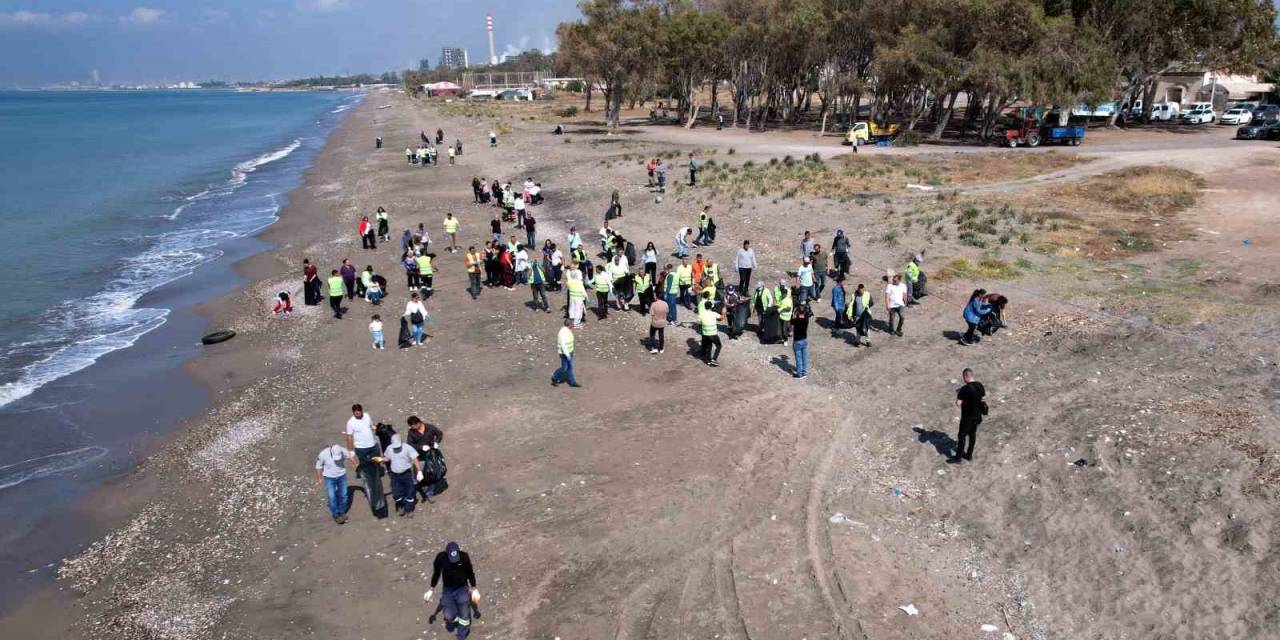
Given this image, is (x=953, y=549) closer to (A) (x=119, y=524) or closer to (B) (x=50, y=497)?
(A) (x=119, y=524)

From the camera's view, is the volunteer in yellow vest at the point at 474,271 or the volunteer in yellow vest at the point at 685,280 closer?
the volunteer in yellow vest at the point at 685,280

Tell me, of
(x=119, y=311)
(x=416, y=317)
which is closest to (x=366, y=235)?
(x=119, y=311)

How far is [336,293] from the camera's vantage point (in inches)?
784

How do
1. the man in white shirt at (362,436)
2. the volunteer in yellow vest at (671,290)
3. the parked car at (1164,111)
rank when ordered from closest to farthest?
the man in white shirt at (362,436) → the volunteer in yellow vest at (671,290) → the parked car at (1164,111)

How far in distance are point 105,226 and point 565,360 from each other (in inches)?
1259

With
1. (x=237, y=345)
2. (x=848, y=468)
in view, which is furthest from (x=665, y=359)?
(x=237, y=345)

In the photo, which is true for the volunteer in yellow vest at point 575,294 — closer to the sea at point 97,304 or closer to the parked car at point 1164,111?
the sea at point 97,304

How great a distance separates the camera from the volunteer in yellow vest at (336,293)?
781 inches

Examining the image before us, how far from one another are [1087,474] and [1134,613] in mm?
2639

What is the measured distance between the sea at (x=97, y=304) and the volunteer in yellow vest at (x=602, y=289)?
28.7 ft

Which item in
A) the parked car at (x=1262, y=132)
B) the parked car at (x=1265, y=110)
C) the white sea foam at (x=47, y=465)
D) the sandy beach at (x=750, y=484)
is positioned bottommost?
the white sea foam at (x=47, y=465)

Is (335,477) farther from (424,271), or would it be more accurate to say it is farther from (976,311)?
(976,311)

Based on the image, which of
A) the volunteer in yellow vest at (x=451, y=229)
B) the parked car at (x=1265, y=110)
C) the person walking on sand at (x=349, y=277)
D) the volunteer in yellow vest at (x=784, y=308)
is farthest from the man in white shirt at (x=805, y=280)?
the parked car at (x=1265, y=110)

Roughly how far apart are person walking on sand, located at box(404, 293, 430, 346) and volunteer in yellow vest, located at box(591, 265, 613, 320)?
3.94m
